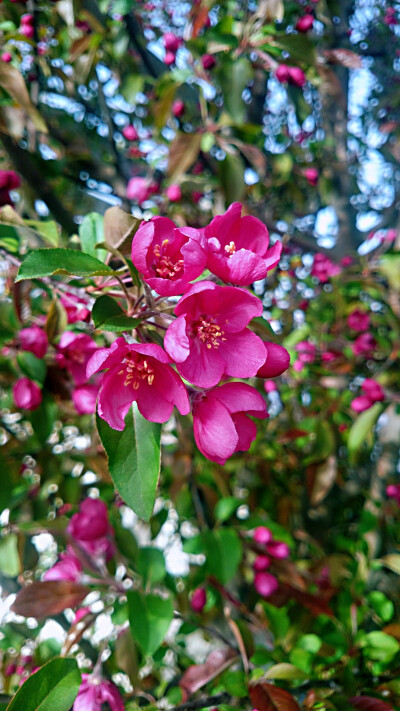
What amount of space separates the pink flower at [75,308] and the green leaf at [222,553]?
722 millimetres

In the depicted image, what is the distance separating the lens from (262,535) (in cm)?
160

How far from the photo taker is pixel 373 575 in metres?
1.77

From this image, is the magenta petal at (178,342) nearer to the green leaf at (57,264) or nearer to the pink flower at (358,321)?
the green leaf at (57,264)

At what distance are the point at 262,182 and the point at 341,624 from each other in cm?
192

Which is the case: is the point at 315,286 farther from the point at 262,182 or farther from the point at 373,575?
the point at 373,575

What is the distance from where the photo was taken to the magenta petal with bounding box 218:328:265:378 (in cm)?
65

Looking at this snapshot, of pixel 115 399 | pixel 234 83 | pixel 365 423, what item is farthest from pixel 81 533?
pixel 234 83

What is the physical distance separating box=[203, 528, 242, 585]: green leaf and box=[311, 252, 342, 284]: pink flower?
150 cm

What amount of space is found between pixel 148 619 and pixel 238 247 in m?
0.74

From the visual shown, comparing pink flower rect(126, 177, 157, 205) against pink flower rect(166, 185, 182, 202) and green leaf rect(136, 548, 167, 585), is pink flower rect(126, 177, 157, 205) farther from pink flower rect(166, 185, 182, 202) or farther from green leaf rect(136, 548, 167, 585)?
green leaf rect(136, 548, 167, 585)

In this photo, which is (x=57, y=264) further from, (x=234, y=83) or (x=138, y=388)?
(x=234, y=83)

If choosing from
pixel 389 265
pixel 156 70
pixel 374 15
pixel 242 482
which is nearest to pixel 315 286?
pixel 389 265

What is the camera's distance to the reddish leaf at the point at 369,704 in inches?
37.6

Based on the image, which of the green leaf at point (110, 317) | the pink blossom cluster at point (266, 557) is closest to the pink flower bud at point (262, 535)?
the pink blossom cluster at point (266, 557)
